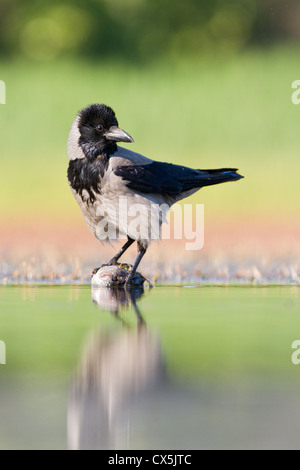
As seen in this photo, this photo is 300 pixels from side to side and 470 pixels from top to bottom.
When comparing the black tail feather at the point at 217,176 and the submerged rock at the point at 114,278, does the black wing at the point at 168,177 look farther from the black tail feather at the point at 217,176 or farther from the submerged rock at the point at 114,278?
the submerged rock at the point at 114,278

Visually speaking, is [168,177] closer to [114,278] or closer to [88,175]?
[88,175]

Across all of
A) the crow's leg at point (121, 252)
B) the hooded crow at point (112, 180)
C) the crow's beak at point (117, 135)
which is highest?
the crow's beak at point (117, 135)

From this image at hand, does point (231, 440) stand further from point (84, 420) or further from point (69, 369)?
point (69, 369)

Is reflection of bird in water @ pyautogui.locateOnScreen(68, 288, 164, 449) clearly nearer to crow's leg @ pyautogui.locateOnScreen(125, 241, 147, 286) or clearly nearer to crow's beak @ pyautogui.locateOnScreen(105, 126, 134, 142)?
crow's leg @ pyautogui.locateOnScreen(125, 241, 147, 286)

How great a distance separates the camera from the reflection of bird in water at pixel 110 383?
2195mm

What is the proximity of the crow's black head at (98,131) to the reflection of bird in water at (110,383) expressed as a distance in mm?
2024

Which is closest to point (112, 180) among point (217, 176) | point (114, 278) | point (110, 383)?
point (114, 278)

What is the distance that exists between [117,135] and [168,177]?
1.95 ft

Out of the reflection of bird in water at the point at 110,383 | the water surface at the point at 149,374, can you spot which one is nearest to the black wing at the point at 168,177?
the water surface at the point at 149,374

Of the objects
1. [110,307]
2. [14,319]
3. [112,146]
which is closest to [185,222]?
[112,146]

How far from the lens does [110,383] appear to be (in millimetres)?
2725

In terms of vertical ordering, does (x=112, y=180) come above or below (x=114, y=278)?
above

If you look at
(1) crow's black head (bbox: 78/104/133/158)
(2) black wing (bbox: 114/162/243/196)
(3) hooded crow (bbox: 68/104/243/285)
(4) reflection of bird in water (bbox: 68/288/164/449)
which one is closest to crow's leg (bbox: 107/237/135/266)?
(3) hooded crow (bbox: 68/104/243/285)

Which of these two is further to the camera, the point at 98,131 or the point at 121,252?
the point at 121,252
